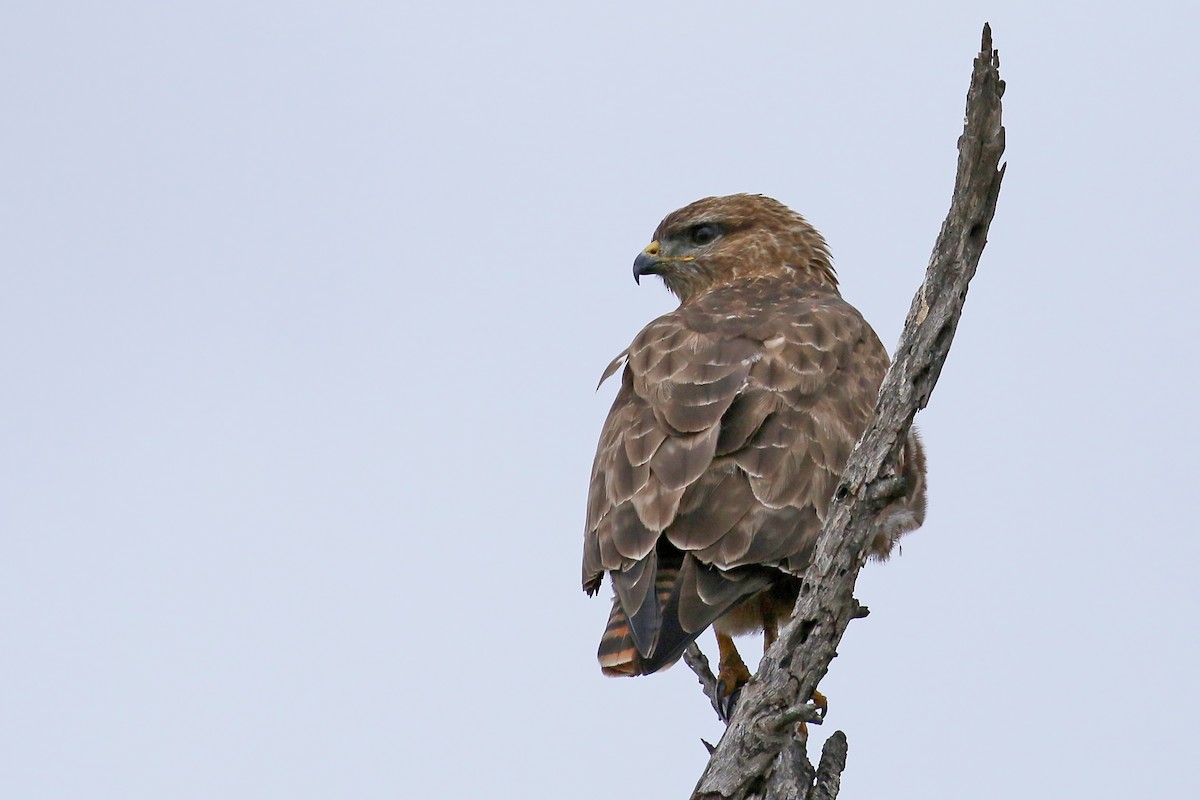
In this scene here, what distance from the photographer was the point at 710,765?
4.57m

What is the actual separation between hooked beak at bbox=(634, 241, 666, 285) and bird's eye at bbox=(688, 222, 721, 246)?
0.22 meters

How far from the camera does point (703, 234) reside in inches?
363

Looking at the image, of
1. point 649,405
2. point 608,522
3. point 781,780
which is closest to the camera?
point 781,780

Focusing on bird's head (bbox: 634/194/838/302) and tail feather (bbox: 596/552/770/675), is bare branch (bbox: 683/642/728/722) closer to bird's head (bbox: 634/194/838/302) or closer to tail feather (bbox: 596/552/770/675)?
tail feather (bbox: 596/552/770/675)

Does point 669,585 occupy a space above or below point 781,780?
above

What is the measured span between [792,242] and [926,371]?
4560mm

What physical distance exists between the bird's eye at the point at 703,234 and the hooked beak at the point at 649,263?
224 millimetres

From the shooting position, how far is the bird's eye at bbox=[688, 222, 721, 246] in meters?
9.20

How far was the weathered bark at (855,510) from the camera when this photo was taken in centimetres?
453

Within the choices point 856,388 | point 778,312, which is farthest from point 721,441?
point 778,312

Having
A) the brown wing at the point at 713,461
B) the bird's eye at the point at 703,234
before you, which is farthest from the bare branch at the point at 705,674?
the bird's eye at the point at 703,234

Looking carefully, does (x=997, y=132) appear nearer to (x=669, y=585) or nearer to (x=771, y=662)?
(x=771, y=662)

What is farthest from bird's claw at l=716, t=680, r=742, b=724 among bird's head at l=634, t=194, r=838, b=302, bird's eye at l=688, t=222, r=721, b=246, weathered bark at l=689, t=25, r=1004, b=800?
bird's eye at l=688, t=222, r=721, b=246

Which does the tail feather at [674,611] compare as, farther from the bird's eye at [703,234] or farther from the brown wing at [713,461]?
the bird's eye at [703,234]
